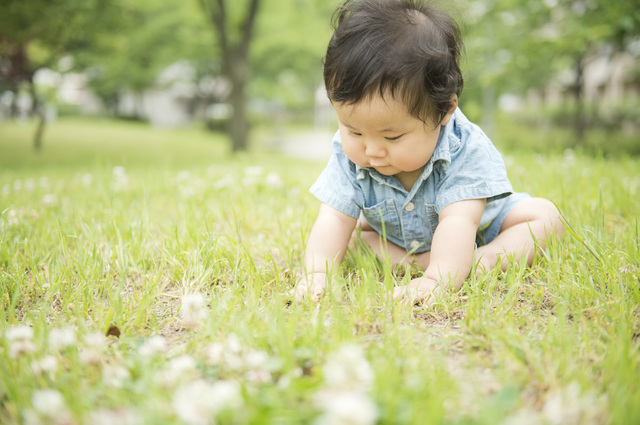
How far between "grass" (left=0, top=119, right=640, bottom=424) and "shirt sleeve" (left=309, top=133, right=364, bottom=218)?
0.24 metres

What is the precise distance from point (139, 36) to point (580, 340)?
24.4 meters

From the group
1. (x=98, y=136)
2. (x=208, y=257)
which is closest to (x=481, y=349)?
(x=208, y=257)

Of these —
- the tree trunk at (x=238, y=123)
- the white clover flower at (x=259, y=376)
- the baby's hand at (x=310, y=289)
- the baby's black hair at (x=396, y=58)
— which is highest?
the baby's black hair at (x=396, y=58)

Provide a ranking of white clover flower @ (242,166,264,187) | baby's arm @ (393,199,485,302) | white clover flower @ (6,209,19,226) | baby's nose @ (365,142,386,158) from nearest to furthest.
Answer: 1. baby's arm @ (393,199,485,302)
2. baby's nose @ (365,142,386,158)
3. white clover flower @ (6,209,19,226)
4. white clover flower @ (242,166,264,187)

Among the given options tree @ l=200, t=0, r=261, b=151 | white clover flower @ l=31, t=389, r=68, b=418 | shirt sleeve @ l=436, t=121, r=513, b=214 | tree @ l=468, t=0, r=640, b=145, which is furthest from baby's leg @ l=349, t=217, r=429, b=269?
tree @ l=200, t=0, r=261, b=151

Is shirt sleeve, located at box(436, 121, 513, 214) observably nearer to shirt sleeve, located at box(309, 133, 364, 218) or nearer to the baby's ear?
the baby's ear

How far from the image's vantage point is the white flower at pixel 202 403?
89 centimetres

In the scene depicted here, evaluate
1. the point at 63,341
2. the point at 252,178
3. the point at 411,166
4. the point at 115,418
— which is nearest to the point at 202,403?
the point at 115,418

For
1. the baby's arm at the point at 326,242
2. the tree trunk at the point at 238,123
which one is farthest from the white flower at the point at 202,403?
the tree trunk at the point at 238,123

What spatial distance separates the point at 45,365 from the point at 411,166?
142cm

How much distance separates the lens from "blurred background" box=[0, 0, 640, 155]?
875cm

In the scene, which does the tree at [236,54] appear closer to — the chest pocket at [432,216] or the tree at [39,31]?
the tree at [39,31]

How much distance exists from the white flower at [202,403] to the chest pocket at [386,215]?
4.46 feet

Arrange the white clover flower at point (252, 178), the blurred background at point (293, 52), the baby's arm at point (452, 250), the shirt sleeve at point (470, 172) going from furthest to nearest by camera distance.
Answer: the blurred background at point (293, 52), the white clover flower at point (252, 178), the shirt sleeve at point (470, 172), the baby's arm at point (452, 250)
